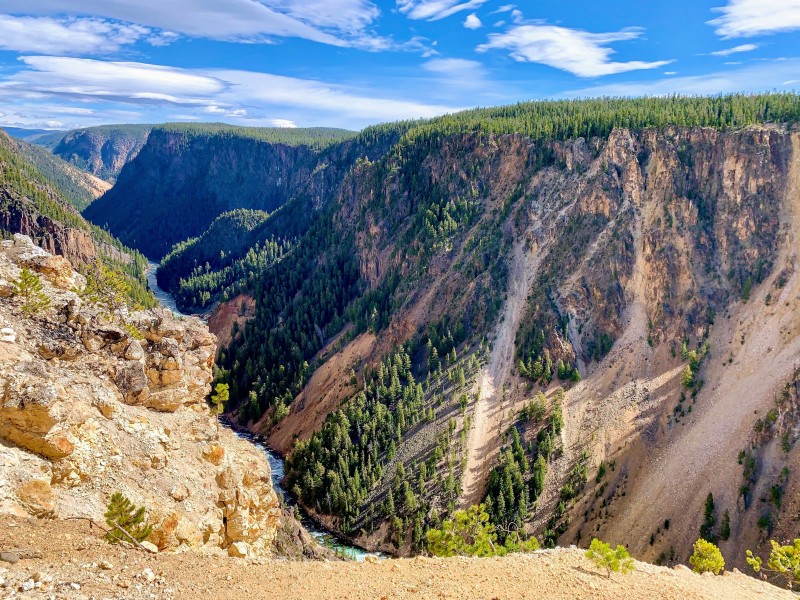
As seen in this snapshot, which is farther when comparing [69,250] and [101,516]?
[69,250]

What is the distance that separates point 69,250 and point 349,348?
85617 millimetres

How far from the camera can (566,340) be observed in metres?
113

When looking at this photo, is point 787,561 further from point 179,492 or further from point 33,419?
point 33,419

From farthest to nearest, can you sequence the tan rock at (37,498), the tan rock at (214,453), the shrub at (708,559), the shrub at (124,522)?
the shrub at (708,559) < the tan rock at (214,453) < the shrub at (124,522) < the tan rock at (37,498)

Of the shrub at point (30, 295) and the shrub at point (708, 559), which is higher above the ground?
the shrub at point (30, 295)

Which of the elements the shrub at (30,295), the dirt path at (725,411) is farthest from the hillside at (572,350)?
the shrub at (30,295)

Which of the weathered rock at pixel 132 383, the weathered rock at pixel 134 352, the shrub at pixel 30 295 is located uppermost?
the shrub at pixel 30 295

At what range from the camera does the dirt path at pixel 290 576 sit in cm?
2388

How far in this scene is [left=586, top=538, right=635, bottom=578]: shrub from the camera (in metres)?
33.8

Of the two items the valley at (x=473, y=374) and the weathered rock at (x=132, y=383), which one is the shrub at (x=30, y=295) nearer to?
the valley at (x=473, y=374)

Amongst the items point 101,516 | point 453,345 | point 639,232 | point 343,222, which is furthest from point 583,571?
point 343,222

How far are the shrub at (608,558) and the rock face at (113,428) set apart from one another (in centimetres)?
2259

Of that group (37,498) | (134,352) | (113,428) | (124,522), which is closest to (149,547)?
(124,522)

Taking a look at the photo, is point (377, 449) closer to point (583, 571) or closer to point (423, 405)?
point (423, 405)
